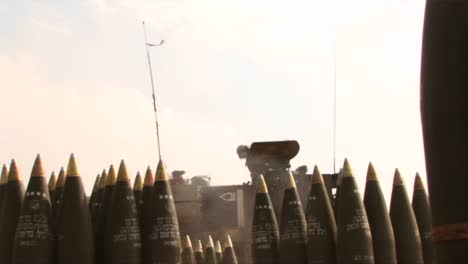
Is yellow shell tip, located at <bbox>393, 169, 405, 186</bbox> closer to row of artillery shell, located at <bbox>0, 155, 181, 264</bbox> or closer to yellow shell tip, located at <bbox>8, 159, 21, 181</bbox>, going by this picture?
row of artillery shell, located at <bbox>0, 155, 181, 264</bbox>

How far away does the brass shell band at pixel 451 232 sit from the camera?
7137 mm

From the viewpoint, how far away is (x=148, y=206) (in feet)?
55.4

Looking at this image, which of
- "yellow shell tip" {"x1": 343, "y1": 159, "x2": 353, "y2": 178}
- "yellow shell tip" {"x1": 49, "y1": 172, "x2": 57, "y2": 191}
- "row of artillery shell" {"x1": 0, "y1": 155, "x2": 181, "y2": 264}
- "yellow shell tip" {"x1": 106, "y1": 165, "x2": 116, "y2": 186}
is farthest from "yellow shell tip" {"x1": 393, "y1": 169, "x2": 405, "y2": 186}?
"yellow shell tip" {"x1": 49, "y1": 172, "x2": 57, "y2": 191}

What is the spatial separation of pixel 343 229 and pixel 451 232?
32.3 feet

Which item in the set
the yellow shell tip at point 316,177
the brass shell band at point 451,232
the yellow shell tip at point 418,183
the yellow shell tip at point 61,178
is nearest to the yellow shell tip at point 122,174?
the yellow shell tip at point 61,178

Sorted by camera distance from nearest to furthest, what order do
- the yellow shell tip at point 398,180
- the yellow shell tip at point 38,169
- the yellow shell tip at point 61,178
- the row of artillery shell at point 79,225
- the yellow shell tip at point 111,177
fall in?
1. the row of artillery shell at point 79,225
2. the yellow shell tip at point 38,169
3. the yellow shell tip at point 111,177
4. the yellow shell tip at point 61,178
5. the yellow shell tip at point 398,180

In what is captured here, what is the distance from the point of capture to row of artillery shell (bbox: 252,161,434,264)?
1694 cm

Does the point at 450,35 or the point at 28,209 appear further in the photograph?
the point at 28,209

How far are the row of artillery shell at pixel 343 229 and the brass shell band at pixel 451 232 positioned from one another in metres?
9.50

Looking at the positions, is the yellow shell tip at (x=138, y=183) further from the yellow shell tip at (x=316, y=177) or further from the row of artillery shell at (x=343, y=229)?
the yellow shell tip at (x=316, y=177)

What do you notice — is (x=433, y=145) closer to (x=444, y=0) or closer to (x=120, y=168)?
(x=444, y=0)

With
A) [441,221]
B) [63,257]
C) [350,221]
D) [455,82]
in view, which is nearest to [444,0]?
[455,82]

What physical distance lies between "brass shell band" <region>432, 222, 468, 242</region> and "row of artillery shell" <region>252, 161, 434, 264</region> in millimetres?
9498

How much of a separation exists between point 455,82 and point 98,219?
12.0 metres
